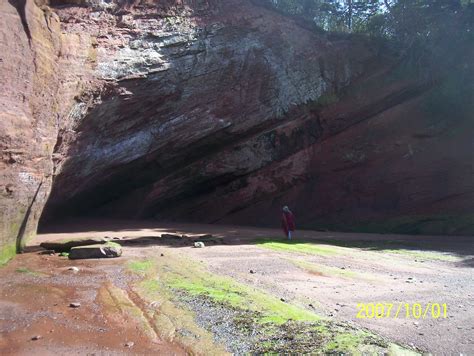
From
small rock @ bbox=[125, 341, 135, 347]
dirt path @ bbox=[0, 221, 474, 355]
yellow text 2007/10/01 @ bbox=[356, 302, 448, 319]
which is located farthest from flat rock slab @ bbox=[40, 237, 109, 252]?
yellow text 2007/10/01 @ bbox=[356, 302, 448, 319]

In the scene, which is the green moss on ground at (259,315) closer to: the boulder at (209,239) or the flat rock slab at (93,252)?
the flat rock slab at (93,252)

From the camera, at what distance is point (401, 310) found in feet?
21.2

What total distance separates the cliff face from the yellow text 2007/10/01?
9.31 m

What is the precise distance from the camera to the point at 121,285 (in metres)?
7.91

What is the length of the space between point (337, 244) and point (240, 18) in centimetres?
1283

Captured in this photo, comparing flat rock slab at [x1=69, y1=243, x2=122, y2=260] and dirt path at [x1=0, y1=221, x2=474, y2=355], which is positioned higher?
flat rock slab at [x1=69, y1=243, x2=122, y2=260]

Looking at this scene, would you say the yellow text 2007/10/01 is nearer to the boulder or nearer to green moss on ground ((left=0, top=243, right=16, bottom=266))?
green moss on ground ((left=0, top=243, right=16, bottom=266))

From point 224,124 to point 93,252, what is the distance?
39.8 ft

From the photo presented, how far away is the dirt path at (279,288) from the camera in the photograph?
527cm

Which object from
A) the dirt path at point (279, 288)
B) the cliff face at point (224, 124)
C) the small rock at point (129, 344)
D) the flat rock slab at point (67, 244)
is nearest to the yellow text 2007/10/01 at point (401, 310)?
the dirt path at point (279, 288)

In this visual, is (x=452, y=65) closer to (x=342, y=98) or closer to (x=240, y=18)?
(x=342, y=98)

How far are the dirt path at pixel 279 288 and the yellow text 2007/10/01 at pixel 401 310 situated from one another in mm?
107

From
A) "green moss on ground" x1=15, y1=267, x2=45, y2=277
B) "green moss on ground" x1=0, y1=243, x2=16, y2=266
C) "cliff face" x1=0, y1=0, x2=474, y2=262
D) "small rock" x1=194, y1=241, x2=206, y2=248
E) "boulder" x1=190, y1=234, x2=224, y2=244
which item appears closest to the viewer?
"green moss on ground" x1=15, y1=267, x2=45, y2=277

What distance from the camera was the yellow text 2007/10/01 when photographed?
618cm
